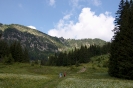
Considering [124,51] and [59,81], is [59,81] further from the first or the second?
[124,51]

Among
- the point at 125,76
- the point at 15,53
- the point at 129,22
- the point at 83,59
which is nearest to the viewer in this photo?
the point at 125,76

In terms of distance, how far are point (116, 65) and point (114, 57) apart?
253cm

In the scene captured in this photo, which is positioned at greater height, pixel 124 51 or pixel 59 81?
pixel 124 51

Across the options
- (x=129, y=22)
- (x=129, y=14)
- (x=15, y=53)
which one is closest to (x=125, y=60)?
(x=129, y=22)

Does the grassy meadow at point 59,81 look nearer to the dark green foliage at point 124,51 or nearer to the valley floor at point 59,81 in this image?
the valley floor at point 59,81

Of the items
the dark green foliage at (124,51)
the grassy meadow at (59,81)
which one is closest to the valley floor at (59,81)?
the grassy meadow at (59,81)

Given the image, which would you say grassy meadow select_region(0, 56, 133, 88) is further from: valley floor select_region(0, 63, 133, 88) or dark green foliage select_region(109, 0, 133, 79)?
dark green foliage select_region(109, 0, 133, 79)

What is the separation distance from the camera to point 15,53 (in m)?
98.9

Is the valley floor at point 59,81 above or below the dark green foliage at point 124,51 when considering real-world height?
below

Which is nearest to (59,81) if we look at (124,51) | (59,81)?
(59,81)

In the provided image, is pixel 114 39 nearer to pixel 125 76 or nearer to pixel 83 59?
pixel 125 76

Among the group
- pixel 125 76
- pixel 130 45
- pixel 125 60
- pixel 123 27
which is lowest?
pixel 125 76

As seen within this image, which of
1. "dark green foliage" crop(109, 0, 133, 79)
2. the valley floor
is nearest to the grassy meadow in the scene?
the valley floor

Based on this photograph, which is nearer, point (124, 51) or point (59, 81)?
point (59, 81)
